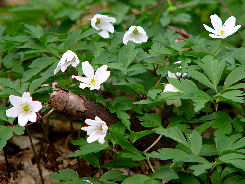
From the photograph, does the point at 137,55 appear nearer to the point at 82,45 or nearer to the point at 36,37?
the point at 82,45

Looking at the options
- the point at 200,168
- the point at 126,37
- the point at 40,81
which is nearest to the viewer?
the point at 200,168

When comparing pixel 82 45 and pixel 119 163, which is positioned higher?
pixel 82 45

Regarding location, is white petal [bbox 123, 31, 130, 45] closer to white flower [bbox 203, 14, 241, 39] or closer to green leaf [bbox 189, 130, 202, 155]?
white flower [bbox 203, 14, 241, 39]

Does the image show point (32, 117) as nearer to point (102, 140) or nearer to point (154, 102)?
point (102, 140)

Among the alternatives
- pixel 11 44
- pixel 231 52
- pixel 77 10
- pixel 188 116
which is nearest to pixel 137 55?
pixel 188 116

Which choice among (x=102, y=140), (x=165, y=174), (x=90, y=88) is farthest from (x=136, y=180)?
(x=90, y=88)

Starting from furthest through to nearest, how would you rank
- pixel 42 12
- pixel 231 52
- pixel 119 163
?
pixel 42 12, pixel 231 52, pixel 119 163

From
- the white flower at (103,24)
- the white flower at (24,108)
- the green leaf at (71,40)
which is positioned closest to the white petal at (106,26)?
the white flower at (103,24)
